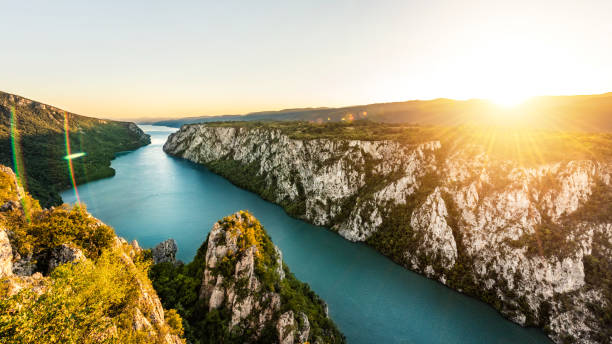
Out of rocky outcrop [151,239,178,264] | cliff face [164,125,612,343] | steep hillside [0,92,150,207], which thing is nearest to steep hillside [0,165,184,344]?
rocky outcrop [151,239,178,264]

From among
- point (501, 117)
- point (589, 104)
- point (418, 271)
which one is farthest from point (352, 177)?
point (589, 104)

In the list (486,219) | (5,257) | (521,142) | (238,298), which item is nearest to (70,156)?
(5,257)

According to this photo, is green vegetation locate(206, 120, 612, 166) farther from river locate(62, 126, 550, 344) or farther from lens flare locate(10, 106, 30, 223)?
lens flare locate(10, 106, 30, 223)

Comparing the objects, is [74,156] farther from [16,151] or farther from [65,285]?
[65,285]

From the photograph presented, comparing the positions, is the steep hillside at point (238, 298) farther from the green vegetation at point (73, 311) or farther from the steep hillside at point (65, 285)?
the green vegetation at point (73, 311)

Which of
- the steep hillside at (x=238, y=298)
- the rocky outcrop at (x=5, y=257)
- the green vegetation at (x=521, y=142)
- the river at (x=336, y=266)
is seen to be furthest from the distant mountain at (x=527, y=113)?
the rocky outcrop at (x=5, y=257)

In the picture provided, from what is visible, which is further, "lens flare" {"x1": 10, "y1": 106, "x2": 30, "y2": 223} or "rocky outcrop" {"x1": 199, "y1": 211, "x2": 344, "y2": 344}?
"lens flare" {"x1": 10, "y1": 106, "x2": 30, "y2": 223}

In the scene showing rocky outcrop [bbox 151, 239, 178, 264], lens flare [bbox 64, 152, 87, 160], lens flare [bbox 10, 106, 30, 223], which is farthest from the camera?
lens flare [bbox 64, 152, 87, 160]

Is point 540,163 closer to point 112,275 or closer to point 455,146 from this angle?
point 455,146
